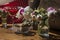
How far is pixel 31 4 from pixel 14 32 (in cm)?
34

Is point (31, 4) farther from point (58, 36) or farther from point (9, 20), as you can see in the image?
point (58, 36)

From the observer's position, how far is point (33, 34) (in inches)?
58.9

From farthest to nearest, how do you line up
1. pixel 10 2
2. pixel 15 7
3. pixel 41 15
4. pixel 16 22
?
pixel 10 2 → pixel 15 7 → pixel 16 22 → pixel 41 15

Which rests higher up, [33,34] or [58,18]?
[58,18]

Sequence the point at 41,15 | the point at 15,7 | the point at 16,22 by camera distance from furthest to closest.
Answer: the point at 15,7 → the point at 16,22 → the point at 41,15

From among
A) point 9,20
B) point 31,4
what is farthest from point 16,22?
point 31,4

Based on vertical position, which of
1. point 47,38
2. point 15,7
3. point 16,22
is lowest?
point 47,38

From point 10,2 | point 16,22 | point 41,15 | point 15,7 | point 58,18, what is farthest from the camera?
point 10,2

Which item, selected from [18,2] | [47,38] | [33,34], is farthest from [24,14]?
[18,2]

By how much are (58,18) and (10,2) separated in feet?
2.24

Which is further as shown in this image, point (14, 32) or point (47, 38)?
point (14, 32)

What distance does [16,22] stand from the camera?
1.72 m

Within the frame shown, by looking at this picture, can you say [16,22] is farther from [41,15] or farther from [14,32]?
[41,15]

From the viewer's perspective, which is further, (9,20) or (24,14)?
(9,20)
